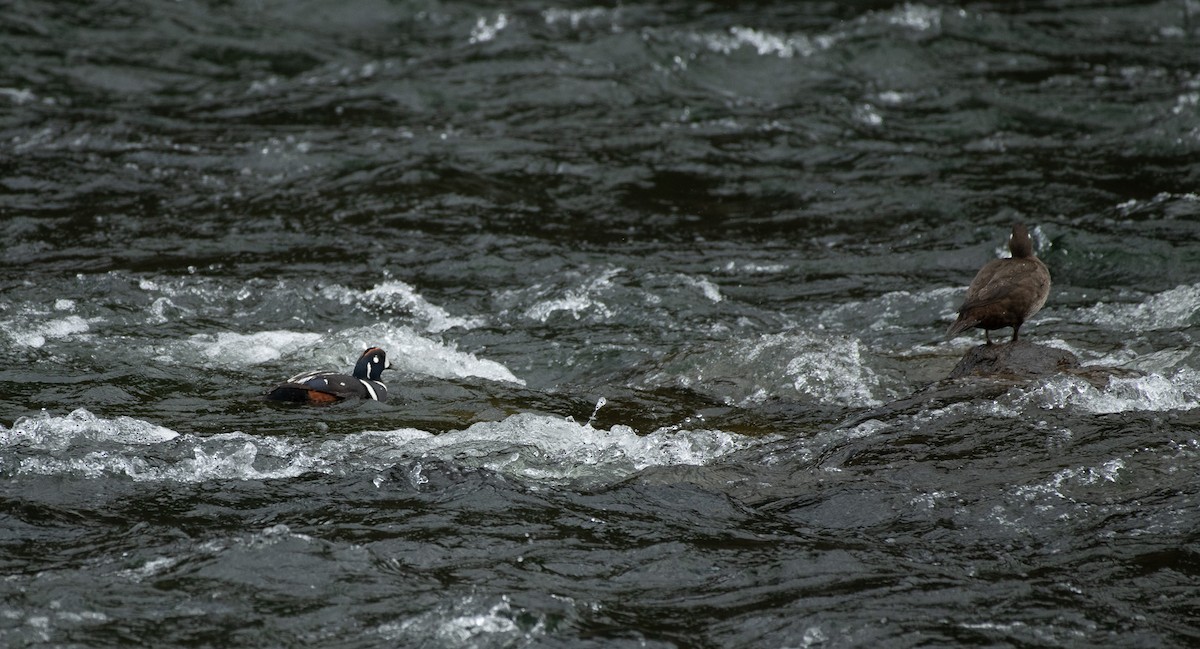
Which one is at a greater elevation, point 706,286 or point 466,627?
point 466,627

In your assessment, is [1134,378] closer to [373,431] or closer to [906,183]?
[373,431]

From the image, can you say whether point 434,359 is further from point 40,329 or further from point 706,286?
point 40,329

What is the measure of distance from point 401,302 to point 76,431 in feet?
9.79

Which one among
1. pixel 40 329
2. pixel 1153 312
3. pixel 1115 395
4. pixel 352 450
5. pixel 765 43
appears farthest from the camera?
pixel 765 43

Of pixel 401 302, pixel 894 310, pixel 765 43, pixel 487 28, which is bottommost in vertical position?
pixel 894 310

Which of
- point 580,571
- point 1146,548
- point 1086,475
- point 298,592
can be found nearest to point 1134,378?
point 1086,475

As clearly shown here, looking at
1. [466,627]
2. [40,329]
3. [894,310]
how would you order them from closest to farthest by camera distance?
[466,627], [40,329], [894,310]

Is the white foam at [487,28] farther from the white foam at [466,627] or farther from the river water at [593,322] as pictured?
the white foam at [466,627]

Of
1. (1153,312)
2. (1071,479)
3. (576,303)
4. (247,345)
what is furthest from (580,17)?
(1071,479)

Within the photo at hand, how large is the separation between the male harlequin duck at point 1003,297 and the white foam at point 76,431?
13.4 ft

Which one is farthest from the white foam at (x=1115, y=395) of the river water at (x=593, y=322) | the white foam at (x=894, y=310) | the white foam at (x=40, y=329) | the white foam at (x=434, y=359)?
the white foam at (x=40, y=329)

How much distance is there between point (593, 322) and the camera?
8.49m

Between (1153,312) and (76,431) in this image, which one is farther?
(1153,312)

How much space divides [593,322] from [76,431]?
3461mm
